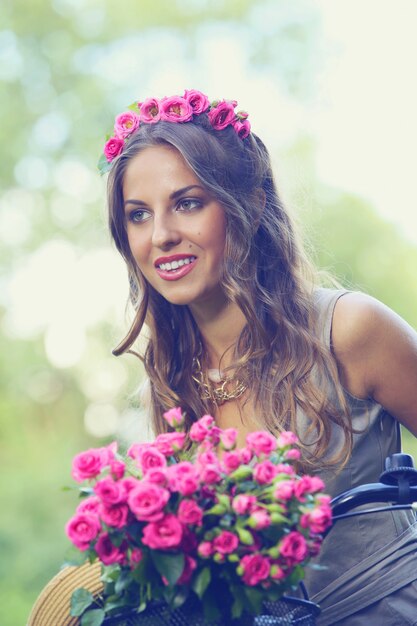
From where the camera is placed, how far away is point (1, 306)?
11.0m

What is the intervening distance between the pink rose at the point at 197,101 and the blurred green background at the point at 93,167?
21.9 feet

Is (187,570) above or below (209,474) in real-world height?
below

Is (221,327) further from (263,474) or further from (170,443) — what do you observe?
(263,474)

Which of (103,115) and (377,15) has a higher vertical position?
(377,15)

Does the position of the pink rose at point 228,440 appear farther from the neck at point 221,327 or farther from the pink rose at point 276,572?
the neck at point 221,327

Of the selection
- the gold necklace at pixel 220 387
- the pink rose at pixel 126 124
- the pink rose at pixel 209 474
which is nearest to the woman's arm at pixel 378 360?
the gold necklace at pixel 220 387

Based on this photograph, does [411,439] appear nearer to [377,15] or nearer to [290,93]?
[290,93]

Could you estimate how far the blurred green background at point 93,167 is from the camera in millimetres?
10562

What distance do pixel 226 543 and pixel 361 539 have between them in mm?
1074

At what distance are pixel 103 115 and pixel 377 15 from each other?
3.43 m

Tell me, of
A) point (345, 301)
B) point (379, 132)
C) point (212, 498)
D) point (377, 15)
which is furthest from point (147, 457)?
point (377, 15)

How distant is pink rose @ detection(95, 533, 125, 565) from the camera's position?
175 cm

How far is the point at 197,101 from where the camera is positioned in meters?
3.05

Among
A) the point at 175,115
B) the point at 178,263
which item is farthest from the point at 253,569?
the point at 175,115
